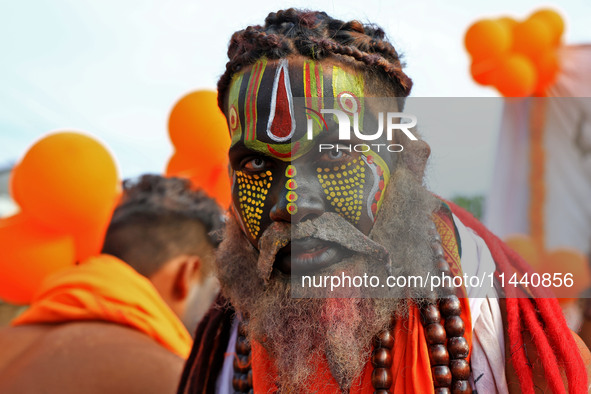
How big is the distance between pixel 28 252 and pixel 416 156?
2279mm

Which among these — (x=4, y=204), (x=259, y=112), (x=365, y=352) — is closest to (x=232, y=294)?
(x=365, y=352)

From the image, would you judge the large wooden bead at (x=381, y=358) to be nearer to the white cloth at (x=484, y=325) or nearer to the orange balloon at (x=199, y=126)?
the white cloth at (x=484, y=325)

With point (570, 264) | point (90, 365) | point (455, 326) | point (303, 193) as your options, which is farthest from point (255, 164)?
point (570, 264)

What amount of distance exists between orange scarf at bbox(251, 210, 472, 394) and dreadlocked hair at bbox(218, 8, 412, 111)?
0.49 m

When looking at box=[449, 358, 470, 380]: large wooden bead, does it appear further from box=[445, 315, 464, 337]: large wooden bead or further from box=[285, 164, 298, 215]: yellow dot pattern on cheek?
box=[285, 164, 298, 215]: yellow dot pattern on cheek

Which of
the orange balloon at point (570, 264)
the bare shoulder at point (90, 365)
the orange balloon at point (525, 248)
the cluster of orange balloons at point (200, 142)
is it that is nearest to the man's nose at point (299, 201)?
the bare shoulder at point (90, 365)

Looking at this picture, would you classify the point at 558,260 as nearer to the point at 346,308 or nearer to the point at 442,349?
the point at 442,349

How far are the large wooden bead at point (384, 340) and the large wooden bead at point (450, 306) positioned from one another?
0.16m

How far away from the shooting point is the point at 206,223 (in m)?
3.19

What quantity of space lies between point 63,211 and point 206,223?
81cm

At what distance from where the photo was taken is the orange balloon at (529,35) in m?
4.81

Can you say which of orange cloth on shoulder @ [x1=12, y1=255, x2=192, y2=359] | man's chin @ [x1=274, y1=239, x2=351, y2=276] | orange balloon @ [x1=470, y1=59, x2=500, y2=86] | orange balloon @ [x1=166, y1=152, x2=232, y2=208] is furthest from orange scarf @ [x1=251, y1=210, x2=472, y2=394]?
orange balloon @ [x1=470, y1=59, x2=500, y2=86]

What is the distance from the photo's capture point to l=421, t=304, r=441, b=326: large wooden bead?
143cm

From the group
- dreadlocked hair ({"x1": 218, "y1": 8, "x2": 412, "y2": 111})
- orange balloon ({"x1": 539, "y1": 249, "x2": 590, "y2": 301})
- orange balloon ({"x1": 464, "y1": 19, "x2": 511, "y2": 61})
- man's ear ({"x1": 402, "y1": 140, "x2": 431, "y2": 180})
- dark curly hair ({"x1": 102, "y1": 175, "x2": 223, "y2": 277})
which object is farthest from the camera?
orange balloon ({"x1": 464, "y1": 19, "x2": 511, "y2": 61})
